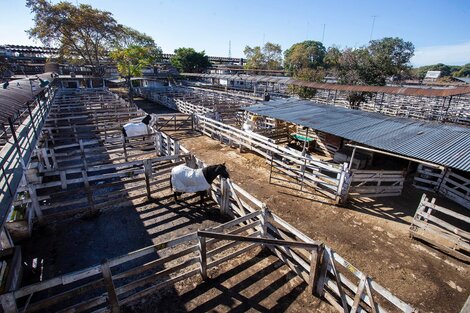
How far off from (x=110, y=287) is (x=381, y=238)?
757 centimetres

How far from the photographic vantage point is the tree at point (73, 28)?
1330 inches

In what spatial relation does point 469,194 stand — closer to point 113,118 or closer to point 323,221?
point 323,221

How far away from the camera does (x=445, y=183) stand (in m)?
10.4

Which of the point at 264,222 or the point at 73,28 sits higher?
the point at 73,28

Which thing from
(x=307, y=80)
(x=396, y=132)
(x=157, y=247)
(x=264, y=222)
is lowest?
(x=264, y=222)

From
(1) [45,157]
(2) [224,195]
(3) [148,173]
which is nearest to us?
(2) [224,195]

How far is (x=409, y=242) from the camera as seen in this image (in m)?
7.34

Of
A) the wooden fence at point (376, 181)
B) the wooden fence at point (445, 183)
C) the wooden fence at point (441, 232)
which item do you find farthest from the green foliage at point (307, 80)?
the wooden fence at point (441, 232)

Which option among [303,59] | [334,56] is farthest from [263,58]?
[334,56]

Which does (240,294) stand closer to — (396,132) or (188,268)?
(188,268)

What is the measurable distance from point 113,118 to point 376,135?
49.4ft

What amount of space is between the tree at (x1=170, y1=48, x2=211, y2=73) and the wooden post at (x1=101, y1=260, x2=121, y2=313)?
6358 centimetres

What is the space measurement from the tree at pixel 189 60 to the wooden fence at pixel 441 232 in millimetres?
62498

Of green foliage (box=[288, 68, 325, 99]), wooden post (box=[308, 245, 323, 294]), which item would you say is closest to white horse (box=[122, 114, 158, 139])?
wooden post (box=[308, 245, 323, 294])
